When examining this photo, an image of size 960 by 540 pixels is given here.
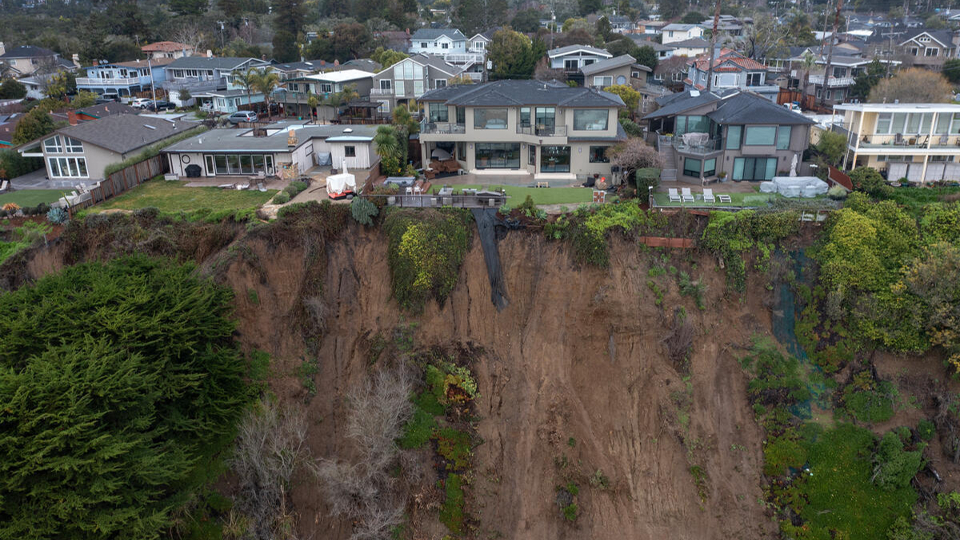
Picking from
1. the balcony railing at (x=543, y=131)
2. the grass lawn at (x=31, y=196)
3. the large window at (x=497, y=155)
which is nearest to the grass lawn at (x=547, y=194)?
the large window at (x=497, y=155)

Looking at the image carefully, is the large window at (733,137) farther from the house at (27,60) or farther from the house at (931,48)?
the house at (27,60)

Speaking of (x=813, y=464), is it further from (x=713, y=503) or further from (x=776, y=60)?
(x=776, y=60)

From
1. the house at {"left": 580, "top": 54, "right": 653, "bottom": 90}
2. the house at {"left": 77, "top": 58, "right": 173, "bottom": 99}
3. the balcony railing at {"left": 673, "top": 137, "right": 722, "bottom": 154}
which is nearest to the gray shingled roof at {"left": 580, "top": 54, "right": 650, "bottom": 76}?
the house at {"left": 580, "top": 54, "right": 653, "bottom": 90}

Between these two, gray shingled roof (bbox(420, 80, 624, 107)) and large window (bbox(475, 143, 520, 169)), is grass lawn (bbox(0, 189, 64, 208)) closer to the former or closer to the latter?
gray shingled roof (bbox(420, 80, 624, 107))

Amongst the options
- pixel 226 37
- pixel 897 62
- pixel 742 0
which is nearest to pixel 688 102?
pixel 897 62

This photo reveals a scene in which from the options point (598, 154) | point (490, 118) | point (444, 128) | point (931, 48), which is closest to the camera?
point (598, 154)

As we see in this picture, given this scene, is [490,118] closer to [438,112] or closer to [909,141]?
[438,112]

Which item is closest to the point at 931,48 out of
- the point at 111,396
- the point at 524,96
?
the point at 524,96
